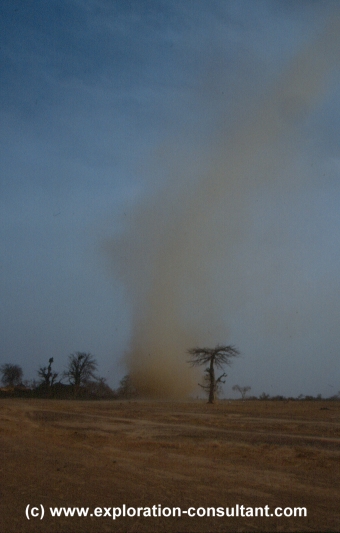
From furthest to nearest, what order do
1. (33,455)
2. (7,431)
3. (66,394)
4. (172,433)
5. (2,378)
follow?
(2,378)
(66,394)
(7,431)
(172,433)
(33,455)

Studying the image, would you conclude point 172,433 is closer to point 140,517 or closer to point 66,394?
point 140,517

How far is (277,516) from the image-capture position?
6.41 meters

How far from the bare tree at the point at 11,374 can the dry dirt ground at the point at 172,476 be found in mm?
71763

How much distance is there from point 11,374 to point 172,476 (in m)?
82.7

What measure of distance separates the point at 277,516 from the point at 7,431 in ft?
45.4

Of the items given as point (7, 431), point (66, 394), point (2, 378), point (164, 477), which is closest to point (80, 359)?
point (66, 394)

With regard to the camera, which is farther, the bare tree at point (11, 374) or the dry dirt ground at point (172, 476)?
the bare tree at point (11, 374)

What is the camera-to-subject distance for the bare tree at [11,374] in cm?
8391
